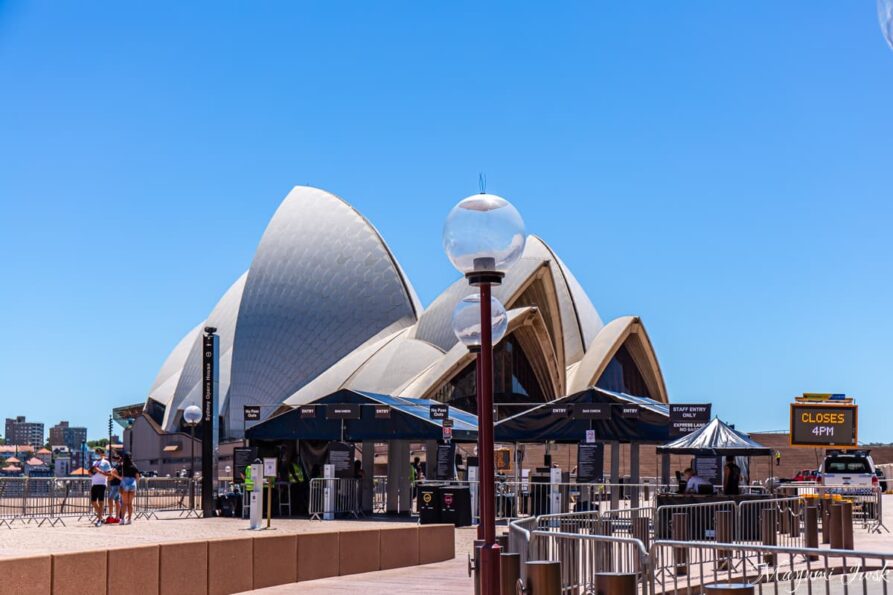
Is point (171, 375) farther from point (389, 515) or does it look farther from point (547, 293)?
point (389, 515)

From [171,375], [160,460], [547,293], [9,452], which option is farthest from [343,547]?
[9,452]

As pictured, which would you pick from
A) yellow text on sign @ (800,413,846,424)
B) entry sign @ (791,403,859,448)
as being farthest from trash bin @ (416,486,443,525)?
yellow text on sign @ (800,413,846,424)

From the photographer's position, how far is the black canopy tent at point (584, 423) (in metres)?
27.1

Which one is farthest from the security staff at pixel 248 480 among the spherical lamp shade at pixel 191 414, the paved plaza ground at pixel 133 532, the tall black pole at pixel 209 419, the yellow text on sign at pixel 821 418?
the yellow text on sign at pixel 821 418

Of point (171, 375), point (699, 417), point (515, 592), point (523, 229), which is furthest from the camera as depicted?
point (171, 375)

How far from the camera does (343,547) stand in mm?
14102

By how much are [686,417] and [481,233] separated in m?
18.5

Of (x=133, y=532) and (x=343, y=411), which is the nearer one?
(x=133, y=532)

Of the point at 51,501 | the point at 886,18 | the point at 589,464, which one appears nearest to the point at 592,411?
the point at 589,464

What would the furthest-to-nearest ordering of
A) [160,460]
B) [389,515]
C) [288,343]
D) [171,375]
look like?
[171,375]
[160,460]
[288,343]
[389,515]

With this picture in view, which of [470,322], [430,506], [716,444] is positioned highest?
[470,322]

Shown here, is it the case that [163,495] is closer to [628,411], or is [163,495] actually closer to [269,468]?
[269,468]

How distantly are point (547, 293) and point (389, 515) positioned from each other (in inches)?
1137

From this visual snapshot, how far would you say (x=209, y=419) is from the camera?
88.3 ft
